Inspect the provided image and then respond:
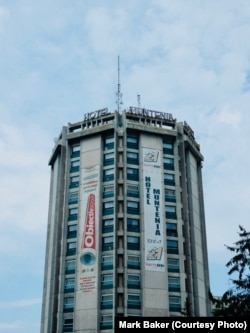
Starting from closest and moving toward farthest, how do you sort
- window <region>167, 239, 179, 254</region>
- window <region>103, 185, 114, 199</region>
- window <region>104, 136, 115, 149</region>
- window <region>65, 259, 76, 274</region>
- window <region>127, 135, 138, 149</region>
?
window <region>65, 259, 76, 274</region>, window <region>167, 239, 179, 254</region>, window <region>103, 185, 114, 199</region>, window <region>127, 135, 138, 149</region>, window <region>104, 136, 115, 149</region>

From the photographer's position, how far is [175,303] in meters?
66.1

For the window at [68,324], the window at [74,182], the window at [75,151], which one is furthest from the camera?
the window at [75,151]

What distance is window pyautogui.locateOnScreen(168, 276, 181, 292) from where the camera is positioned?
6700 cm

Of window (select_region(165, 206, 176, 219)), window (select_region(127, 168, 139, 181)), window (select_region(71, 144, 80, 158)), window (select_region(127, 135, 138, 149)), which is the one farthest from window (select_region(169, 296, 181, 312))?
window (select_region(71, 144, 80, 158))

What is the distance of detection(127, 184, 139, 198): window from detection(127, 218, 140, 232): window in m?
4.02

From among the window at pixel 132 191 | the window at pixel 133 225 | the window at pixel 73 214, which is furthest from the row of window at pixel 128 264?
the window at pixel 132 191

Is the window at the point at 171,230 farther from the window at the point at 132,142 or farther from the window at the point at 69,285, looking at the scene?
the window at the point at 69,285

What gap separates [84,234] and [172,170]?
18.1 m

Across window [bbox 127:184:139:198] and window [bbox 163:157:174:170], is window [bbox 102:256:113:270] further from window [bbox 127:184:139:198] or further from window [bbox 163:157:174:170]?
window [bbox 163:157:174:170]

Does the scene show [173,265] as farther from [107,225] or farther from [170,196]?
[107,225]

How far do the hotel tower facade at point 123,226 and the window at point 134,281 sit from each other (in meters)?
0.14

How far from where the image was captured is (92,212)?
232ft

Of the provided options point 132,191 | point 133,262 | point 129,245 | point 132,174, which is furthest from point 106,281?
point 132,174

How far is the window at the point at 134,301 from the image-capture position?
64.7 metres
